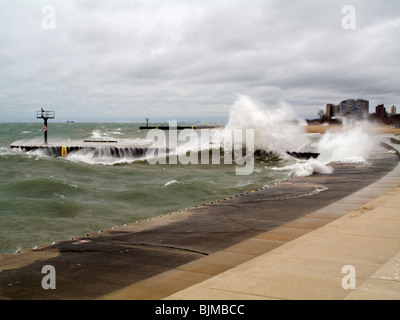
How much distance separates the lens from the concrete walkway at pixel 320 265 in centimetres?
398

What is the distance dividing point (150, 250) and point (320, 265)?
251 cm

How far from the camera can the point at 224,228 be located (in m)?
7.66

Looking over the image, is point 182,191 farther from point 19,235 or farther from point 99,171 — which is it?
point 99,171

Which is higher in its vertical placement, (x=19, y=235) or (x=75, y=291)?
(x=75, y=291)

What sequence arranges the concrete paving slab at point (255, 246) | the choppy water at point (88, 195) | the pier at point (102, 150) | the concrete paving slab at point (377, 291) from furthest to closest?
the pier at point (102, 150) < the choppy water at point (88, 195) < the concrete paving slab at point (255, 246) < the concrete paving slab at point (377, 291)

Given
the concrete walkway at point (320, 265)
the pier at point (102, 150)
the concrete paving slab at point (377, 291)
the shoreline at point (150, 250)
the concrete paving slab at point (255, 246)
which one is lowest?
the shoreline at point (150, 250)

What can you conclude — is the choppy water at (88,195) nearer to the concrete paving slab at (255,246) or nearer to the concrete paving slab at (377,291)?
the concrete paving slab at (255,246)

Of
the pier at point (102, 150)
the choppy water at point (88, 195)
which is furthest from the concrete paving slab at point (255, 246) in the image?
the pier at point (102, 150)

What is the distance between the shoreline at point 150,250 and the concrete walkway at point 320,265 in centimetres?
37

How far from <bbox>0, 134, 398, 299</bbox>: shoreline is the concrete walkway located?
14.5 inches

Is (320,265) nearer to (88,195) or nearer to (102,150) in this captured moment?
(88,195)

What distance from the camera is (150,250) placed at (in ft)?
20.7
